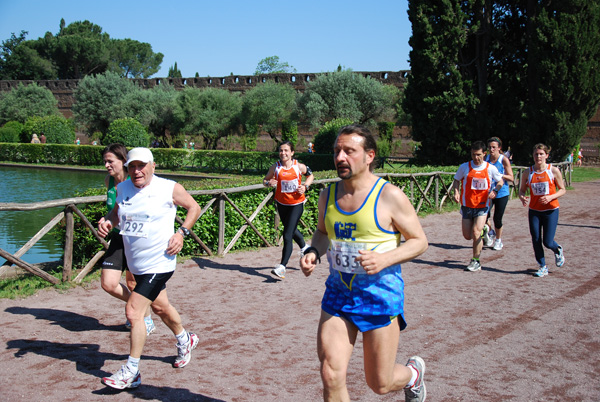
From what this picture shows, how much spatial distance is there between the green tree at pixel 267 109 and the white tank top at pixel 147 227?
38.6 meters

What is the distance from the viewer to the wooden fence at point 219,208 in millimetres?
6414

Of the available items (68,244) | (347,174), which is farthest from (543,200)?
(68,244)

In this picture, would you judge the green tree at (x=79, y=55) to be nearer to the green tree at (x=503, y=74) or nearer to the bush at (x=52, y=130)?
the bush at (x=52, y=130)

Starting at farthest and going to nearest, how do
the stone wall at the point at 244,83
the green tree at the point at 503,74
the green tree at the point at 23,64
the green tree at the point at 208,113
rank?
the green tree at the point at 23,64 → the green tree at the point at 208,113 → the stone wall at the point at 244,83 → the green tree at the point at 503,74

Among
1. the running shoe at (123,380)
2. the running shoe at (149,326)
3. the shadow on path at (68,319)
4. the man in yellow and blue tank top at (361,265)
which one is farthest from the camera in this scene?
the shadow on path at (68,319)

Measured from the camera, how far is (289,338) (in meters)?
5.12

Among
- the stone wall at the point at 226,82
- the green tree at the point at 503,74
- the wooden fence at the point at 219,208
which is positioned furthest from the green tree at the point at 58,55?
the wooden fence at the point at 219,208

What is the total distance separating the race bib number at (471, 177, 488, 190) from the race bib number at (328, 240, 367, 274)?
5367mm

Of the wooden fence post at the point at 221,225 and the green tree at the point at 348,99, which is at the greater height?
the green tree at the point at 348,99

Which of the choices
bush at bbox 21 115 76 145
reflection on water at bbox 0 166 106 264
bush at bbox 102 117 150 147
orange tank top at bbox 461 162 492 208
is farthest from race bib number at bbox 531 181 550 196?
bush at bbox 21 115 76 145

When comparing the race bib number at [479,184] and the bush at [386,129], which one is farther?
the bush at [386,129]

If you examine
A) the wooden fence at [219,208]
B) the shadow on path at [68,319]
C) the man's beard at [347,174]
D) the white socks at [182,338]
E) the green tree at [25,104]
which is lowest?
the shadow on path at [68,319]

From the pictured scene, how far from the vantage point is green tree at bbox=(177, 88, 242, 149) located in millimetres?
42688

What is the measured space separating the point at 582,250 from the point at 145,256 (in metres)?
8.01
